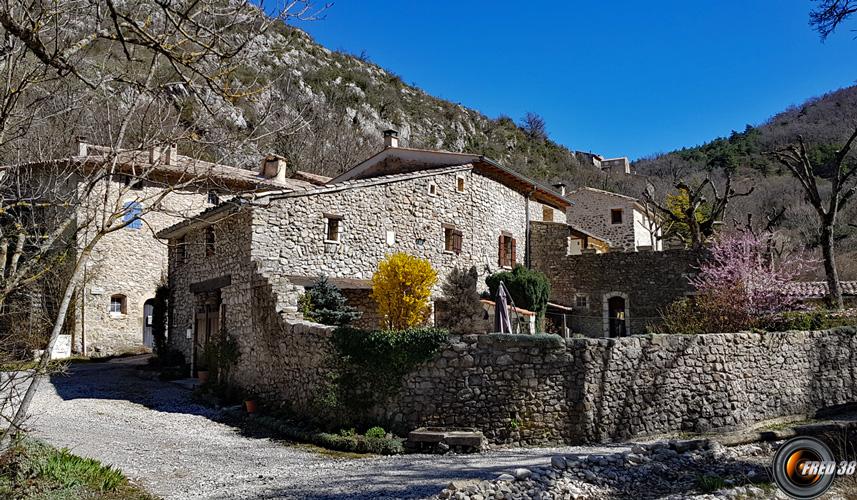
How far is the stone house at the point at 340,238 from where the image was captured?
14.6 metres

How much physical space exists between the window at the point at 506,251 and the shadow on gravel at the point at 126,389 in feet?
37.6

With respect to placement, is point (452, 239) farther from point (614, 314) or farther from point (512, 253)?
point (614, 314)

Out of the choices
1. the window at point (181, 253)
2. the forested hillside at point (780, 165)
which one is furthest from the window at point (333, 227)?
the forested hillside at point (780, 165)

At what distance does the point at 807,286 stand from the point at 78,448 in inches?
862

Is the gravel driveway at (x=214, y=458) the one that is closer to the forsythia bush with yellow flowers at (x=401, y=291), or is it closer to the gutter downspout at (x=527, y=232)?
the forsythia bush with yellow flowers at (x=401, y=291)

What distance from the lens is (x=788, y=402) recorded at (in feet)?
44.9

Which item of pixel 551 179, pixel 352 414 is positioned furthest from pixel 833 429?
pixel 551 179

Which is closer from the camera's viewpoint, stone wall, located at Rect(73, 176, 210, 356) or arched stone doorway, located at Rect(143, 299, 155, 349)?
stone wall, located at Rect(73, 176, 210, 356)

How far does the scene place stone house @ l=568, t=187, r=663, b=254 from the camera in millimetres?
32031

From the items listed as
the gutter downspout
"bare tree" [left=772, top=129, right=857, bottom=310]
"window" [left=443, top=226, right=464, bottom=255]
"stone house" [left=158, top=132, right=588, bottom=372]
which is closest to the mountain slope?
the gutter downspout

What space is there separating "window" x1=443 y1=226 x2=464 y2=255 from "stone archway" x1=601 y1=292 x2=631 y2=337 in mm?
6685

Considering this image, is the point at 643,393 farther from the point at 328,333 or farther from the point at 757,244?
the point at 757,244

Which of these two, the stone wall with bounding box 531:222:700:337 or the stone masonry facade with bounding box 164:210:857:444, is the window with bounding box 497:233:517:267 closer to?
the stone wall with bounding box 531:222:700:337

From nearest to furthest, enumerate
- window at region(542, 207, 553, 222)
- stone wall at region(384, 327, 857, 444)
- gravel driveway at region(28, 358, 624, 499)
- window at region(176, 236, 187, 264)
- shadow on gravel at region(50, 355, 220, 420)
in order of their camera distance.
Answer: gravel driveway at region(28, 358, 624, 499)
stone wall at region(384, 327, 857, 444)
shadow on gravel at region(50, 355, 220, 420)
window at region(176, 236, 187, 264)
window at region(542, 207, 553, 222)
